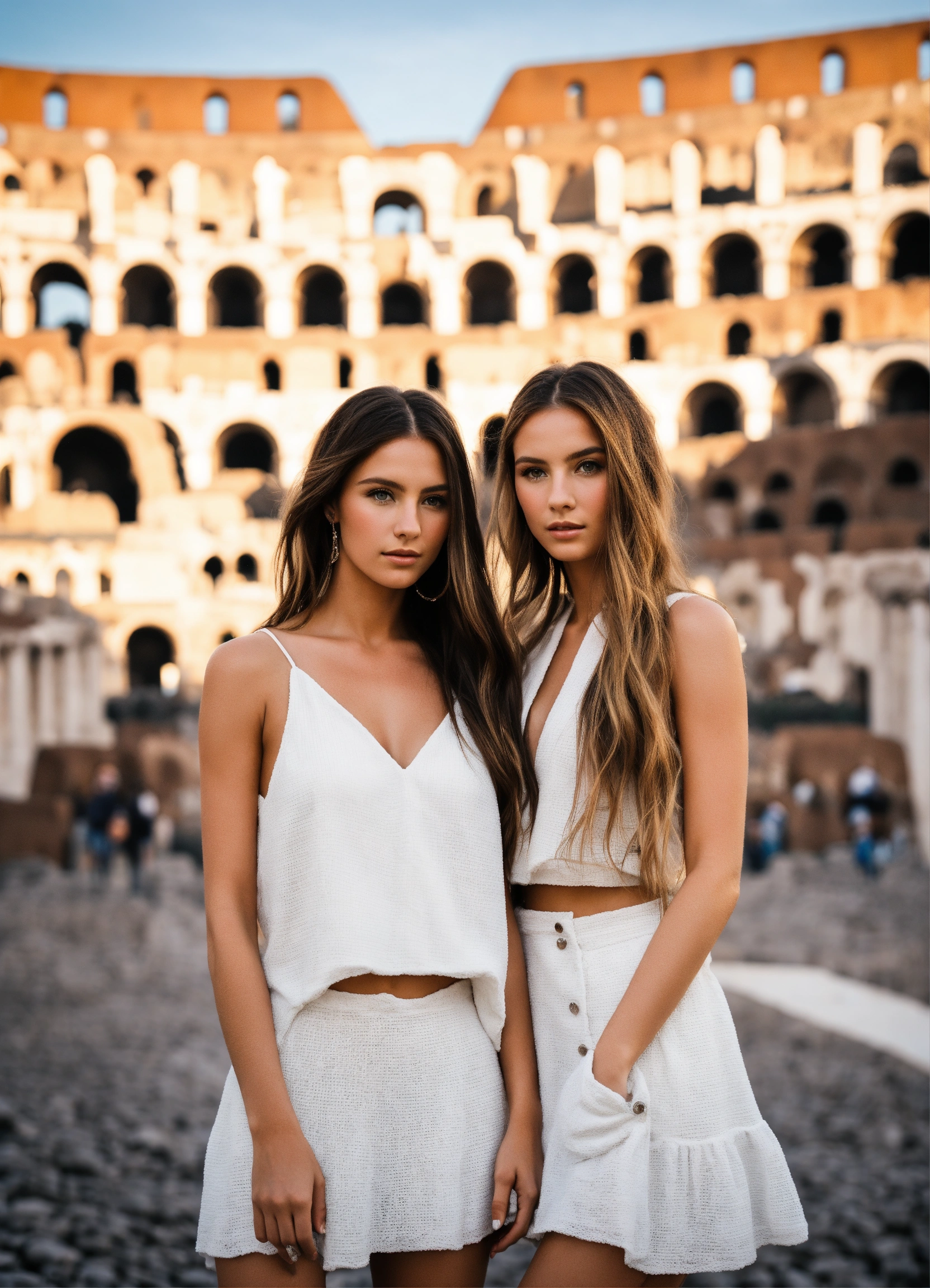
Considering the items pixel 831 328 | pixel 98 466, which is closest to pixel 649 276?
pixel 831 328

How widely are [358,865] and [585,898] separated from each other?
520mm

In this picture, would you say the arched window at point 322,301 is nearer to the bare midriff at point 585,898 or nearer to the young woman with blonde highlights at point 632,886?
the young woman with blonde highlights at point 632,886

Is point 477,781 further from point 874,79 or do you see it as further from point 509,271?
point 874,79

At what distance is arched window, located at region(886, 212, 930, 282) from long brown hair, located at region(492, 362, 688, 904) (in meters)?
37.9

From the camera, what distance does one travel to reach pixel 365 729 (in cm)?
247

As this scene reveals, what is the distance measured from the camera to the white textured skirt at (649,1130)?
2.35 meters

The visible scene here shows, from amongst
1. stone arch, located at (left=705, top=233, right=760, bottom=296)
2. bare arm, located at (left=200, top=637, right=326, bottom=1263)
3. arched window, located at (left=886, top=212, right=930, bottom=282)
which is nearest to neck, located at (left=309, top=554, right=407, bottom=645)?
bare arm, located at (left=200, top=637, right=326, bottom=1263)

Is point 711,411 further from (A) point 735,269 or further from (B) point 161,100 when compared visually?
(B) point 161,100

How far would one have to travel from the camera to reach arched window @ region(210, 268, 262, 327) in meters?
40.5

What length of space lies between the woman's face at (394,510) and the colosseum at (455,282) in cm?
2459

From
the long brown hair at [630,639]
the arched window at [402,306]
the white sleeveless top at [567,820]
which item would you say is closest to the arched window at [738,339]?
the arched window at [402,306]

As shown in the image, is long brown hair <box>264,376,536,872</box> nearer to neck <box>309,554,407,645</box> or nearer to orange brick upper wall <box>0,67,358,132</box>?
neck <box>309,554,407,645</box>

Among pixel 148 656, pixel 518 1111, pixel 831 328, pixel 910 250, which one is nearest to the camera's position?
pixel 518 1111

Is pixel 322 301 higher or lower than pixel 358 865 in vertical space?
higher
